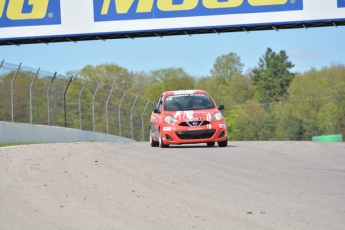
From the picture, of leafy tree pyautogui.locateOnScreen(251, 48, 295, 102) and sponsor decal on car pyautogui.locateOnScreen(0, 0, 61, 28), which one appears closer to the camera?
sponsor decal on car pyautogui.locateOnScreen(0, 0, 61, 28)

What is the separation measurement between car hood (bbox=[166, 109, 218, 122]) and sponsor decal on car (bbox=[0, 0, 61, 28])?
1402 cm

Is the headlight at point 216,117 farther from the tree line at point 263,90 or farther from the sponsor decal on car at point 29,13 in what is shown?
the tree line at point 263,90

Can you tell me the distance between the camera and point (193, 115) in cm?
1636

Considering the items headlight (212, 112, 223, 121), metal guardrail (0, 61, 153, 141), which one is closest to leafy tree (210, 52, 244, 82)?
metal guardrail (0, 61, 153, 141)

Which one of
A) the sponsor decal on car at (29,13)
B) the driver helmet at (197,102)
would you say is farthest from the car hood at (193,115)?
the sponsor decal on car at (29,13)

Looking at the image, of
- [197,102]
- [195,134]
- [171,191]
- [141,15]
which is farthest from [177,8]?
[171,191]

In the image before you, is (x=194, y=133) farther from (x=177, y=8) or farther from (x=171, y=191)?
(x=177, y=8)

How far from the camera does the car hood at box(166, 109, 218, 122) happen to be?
16.3 metres

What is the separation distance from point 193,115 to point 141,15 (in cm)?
1303

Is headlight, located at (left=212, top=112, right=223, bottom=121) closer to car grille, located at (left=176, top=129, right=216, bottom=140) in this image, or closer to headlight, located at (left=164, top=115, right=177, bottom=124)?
car grille, located at (left=176, top=129, right=216, bottom=140)

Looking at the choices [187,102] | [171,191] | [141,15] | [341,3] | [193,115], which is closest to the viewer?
[171,191]

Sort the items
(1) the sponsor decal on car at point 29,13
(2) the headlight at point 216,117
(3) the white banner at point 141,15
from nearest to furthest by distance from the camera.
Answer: (2) the headlight at point 216,117, (3) the white banner at point 141,15, (1) the sponsor decal on car at point 29,13

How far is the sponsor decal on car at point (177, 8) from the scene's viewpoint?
27.9m

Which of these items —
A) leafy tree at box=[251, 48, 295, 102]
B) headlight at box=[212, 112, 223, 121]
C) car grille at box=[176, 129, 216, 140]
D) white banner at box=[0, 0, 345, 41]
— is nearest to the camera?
car grille at box=[176, 129, 216, 140]
